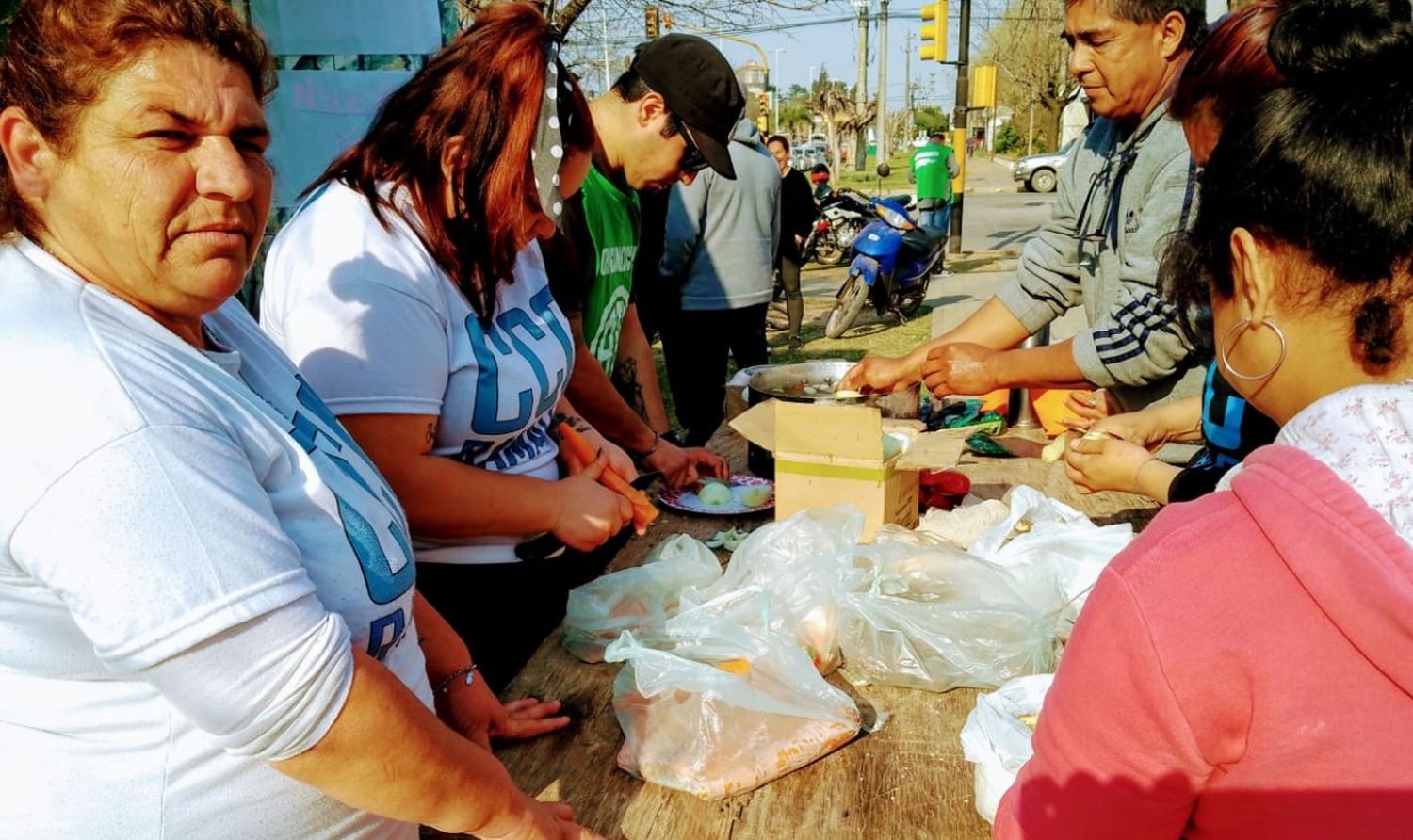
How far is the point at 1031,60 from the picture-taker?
44594 mm

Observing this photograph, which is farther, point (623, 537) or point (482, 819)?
point (623, 537)

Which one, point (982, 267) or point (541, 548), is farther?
point (982, 267)

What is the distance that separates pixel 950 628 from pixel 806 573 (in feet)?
0.89

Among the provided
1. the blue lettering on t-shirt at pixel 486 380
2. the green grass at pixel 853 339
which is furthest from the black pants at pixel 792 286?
the blue lettering on t-shirt at pixel 486 380

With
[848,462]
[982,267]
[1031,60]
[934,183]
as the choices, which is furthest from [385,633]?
[1031,60]

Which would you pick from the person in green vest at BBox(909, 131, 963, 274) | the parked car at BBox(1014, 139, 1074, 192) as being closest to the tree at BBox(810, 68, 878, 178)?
the parked car at BBox(1014, 139, 1074, 192)

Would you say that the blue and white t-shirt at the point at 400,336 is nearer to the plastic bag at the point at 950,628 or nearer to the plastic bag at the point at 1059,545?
the plastic bag at the point at 950,628

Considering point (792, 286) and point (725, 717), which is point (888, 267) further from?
point (725, 717)

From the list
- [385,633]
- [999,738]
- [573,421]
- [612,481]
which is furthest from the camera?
[573,421]

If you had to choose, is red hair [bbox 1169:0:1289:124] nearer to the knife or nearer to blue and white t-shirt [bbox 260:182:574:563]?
blue and white t-shirt [bbox 260:182:574:563]

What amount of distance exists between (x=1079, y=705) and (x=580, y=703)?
0.91 m

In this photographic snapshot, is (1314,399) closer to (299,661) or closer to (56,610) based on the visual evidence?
(299,661)

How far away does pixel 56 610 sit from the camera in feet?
2.73

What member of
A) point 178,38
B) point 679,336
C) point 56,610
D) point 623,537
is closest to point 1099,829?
point 56,610
